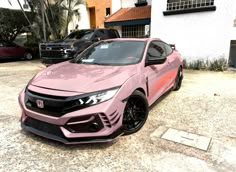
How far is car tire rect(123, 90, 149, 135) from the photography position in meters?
3.43

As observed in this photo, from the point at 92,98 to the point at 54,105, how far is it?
0.52 m

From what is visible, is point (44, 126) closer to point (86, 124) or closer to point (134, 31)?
point (86, 124)

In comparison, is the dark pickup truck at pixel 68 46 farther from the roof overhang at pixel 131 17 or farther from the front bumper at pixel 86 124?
A: the front bumper at pixel 86 124

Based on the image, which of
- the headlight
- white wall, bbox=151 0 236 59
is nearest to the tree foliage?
white wall, bbox=151 0 236 59

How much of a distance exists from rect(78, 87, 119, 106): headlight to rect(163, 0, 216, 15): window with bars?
8.79 m

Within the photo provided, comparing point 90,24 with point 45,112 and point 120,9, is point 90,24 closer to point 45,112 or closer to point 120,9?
point 120,9

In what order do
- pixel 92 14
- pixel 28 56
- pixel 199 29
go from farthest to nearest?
pixel 92 14, pixel 28 56, pixel 199 29

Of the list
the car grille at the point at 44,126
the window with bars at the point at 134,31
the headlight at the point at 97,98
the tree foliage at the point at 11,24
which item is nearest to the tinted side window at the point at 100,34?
the window with bars at the point at 134,31

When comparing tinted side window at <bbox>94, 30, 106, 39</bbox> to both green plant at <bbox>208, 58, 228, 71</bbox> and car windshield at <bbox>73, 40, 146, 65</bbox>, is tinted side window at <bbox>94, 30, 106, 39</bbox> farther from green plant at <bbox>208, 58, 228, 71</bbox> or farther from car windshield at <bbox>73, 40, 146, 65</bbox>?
car windshield at <bbox>73, 40, 146, 65</bbox>

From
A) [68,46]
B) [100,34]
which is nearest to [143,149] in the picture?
[68,46]

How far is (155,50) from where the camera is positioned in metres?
4.77

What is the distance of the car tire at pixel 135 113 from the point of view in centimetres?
343

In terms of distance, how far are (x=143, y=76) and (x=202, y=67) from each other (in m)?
7.66

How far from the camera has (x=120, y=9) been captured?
1597cm
